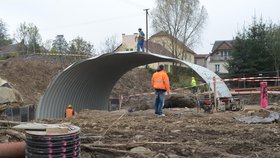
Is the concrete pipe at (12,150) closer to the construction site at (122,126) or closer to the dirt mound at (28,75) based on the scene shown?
the construction site at (122,126)

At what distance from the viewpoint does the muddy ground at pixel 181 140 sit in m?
5.52

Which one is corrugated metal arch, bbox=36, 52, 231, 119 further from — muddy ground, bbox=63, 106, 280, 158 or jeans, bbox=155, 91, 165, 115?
muddy ground, bbox=63, 106, 280, 158

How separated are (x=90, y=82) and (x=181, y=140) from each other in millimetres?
12045

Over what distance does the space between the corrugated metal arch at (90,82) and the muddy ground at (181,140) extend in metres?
5.35

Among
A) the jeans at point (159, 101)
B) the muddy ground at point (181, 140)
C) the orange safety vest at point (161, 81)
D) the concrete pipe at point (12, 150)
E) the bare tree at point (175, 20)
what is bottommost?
the muddy ground at point (181, 140)

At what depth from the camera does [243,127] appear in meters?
8.05

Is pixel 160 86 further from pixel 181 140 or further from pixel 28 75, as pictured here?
pixel 28 75

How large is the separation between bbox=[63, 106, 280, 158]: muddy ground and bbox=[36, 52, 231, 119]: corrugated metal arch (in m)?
5.35

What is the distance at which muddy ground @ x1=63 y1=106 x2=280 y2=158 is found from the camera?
5523mm

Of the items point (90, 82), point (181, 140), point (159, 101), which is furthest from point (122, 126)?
point (90, 82)

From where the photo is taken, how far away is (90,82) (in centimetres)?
1812

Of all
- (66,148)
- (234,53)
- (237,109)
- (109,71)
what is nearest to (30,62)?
(109,71)

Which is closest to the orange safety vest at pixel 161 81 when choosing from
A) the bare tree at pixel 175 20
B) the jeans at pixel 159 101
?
the jeans at pixel 159 101

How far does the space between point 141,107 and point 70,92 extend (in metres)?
3.84
